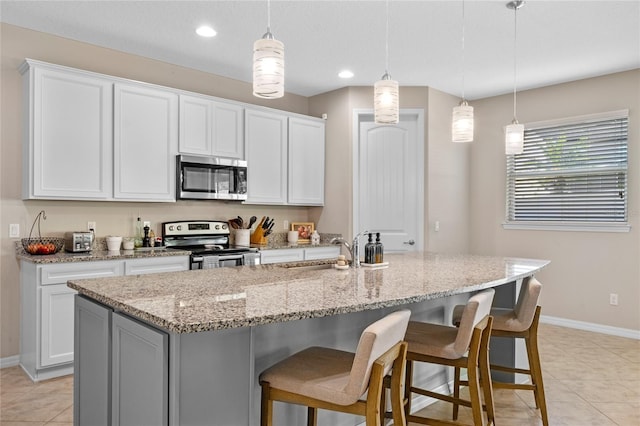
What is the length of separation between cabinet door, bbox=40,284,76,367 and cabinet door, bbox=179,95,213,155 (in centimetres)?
165

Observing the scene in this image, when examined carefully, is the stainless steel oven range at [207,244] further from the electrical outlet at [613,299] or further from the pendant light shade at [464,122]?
the electrical outlet at [613,299]

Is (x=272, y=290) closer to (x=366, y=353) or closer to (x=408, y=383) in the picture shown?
(x=366, y=353)

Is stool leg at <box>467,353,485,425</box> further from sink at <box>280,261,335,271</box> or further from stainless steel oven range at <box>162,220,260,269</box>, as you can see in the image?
stainless steel oven range at <box>162,220,260,269</box>

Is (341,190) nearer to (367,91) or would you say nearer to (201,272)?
(367,91)

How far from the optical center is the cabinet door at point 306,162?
5.29 metres

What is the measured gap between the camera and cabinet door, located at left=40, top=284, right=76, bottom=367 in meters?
3.30

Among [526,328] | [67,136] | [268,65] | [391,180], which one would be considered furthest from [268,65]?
[391,180]

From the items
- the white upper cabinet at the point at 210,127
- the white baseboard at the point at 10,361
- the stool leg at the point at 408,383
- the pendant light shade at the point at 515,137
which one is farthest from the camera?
the white upper cabinet at the point at 210,127

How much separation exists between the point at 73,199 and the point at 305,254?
2372mm

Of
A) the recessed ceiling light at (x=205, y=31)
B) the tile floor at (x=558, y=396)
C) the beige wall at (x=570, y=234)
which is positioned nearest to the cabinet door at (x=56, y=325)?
the tile floor at (x=558, y=396)

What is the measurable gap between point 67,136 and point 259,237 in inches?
83.8

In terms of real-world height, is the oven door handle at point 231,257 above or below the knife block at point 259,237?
below

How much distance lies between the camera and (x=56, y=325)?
336 centimetres

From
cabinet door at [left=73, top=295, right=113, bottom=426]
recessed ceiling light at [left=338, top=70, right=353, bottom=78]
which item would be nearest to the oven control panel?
recessed ceiling light at [left=338, top=70, right=353, bottom=78]
